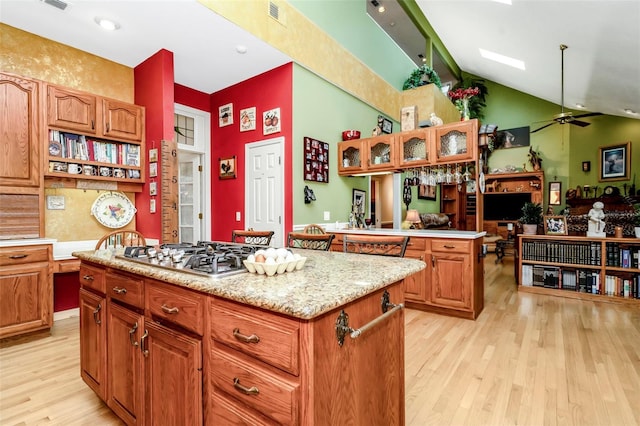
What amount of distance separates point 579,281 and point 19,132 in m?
6.71

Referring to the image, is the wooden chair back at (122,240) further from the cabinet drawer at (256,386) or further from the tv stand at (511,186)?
the tv stand at (511,186)

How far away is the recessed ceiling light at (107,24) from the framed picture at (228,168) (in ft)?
6.50

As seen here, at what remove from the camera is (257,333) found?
0.98 metres

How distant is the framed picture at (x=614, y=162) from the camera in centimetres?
750

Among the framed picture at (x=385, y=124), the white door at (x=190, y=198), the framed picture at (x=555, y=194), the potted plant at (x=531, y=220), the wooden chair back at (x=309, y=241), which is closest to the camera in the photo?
the wooden chair back at (x=309, y=241)

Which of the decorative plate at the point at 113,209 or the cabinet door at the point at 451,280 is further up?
the decorative plate at the point at 113,209

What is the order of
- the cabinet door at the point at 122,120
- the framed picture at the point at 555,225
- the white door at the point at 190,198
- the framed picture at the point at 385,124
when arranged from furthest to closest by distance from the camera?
the framed picture at the point at 385,124 → the white door at the point at 190,198 → the framed picture at the point at 555,225 → the cabinet door at the point at 122,120

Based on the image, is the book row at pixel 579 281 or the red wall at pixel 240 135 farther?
the red wall at pixel 240 135

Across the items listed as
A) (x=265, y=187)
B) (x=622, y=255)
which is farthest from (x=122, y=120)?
(x=622, y=255)

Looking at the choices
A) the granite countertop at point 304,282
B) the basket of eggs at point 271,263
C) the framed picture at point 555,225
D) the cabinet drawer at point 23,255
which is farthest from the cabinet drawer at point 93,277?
the framed picture at point 555,225

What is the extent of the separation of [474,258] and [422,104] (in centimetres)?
418

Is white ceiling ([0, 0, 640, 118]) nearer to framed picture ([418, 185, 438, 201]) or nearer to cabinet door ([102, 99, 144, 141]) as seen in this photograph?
cabinet door ([102, 99, 144, 141])

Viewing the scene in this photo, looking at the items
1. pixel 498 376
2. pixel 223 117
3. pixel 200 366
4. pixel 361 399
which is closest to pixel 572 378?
pixel 498 376

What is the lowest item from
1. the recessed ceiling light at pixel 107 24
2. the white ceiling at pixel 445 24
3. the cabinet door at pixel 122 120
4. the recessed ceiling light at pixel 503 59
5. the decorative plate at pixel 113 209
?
the decorative plate at pixel 113 209
